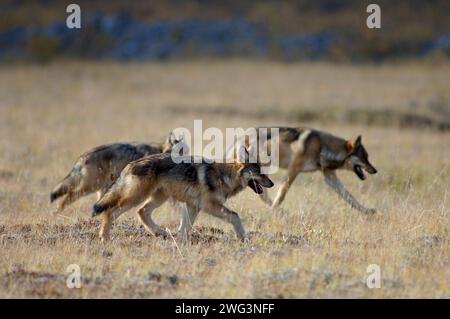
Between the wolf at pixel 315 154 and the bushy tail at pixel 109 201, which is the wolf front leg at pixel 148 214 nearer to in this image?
the bushy tail at pixel 109 201

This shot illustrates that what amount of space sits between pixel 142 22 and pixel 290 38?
11.1 m

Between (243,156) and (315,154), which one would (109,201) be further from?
(315,154)

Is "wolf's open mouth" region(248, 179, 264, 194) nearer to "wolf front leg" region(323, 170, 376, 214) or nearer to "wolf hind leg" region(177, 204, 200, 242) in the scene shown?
"wolf hind leg" region(177, 204, 200, 242)

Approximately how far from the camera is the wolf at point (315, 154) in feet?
46.0

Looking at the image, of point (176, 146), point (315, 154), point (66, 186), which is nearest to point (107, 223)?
point (66, 186)

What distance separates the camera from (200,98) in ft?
103

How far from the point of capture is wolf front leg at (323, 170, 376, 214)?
493 inches

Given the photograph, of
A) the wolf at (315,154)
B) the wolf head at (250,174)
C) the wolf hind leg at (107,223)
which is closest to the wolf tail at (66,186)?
the wolf hind leg at (107,223)

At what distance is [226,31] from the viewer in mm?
48406

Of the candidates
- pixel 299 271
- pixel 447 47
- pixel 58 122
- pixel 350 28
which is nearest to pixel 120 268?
pixel 299 271

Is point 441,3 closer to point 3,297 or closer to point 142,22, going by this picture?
point 142,22

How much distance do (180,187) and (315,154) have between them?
14.5 ft

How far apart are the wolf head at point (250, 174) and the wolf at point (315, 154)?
8.65 feet

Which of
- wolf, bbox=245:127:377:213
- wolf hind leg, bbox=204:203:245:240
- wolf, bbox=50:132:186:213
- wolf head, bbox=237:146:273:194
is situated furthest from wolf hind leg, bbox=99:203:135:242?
wolf, bbox=245:127:377:213
